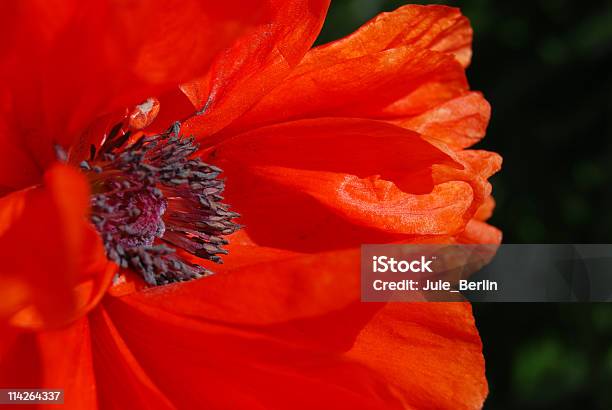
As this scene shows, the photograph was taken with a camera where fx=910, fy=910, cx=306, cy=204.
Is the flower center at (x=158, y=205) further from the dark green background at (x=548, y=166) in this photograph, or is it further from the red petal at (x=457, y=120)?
the dark green background at (x=548, y=166)

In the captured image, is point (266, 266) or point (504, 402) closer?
point (266, 266)

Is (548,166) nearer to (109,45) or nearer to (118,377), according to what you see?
(118,377)

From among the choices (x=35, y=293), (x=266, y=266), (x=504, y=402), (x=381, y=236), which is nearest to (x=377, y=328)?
(x=381, y=236)

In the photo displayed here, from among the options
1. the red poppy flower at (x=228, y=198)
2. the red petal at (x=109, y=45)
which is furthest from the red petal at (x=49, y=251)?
the red petal at (x=109, y=45)

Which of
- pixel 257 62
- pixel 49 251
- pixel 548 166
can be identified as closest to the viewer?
pixel 49 251

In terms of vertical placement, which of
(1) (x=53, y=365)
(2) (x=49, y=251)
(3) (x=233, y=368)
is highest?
(2) (x=49, y=251)

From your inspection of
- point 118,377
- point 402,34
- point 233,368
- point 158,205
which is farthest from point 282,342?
point 402,34

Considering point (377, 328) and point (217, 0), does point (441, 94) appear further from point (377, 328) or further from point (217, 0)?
point (217, 0)
